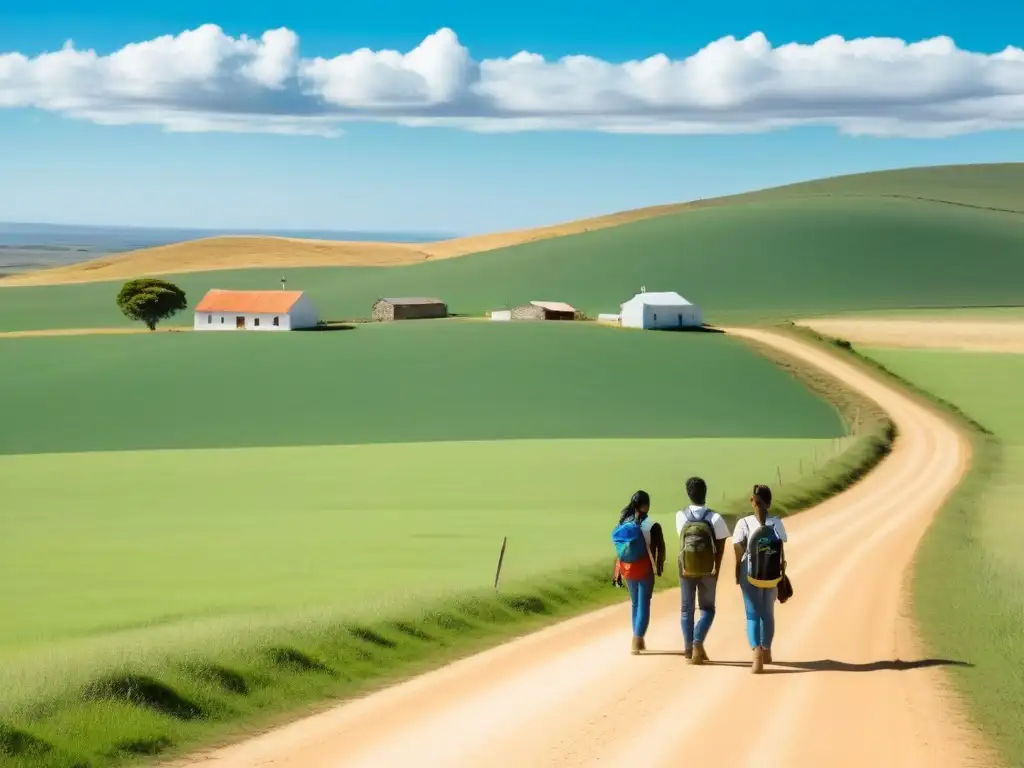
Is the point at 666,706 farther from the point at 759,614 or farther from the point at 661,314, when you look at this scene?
the point at 661,314

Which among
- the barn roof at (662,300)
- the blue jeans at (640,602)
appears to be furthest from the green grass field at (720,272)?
the blue jeans at (640,602)

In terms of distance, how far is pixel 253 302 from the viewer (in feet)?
391

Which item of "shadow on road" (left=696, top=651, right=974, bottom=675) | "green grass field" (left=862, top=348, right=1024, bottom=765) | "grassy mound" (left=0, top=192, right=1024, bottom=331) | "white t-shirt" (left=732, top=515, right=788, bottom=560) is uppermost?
"grassy mound" (left=0, top=192, right=1024, bottom=331)

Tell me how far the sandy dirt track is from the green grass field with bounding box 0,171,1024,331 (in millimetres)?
10845

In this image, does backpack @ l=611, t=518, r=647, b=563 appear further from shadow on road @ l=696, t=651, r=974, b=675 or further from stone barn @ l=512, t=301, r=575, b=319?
stone barn @ l=512, t=301, r=575, b=319

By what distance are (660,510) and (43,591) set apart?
758 inches

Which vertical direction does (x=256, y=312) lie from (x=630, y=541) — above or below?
above

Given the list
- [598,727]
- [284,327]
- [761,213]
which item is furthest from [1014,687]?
[761,213]

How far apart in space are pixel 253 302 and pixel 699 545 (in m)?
105

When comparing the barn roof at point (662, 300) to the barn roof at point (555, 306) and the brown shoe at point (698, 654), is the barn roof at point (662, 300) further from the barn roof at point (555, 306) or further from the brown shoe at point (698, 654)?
the brown shoe at point (698, 654)

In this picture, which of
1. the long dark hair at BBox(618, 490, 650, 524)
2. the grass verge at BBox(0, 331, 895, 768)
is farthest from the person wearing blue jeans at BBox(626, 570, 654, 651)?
the grass verge at BBox(0, 331, 895, 768)

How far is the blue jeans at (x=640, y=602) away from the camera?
1928 cm

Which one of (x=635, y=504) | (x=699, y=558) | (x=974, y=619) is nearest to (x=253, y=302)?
(x=974, y=619)

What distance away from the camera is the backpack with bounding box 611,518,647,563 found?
62.7 ft
